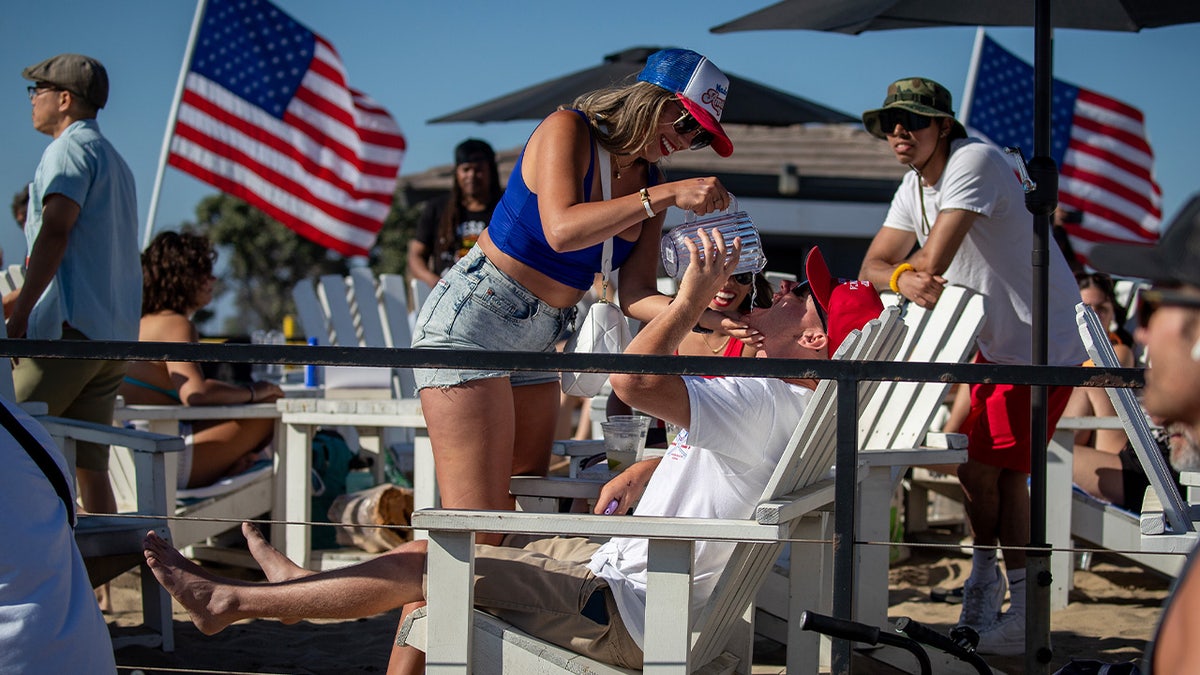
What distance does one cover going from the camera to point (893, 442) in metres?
3.86

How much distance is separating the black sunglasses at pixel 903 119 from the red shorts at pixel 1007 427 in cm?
92

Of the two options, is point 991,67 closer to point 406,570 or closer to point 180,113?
point 180,113

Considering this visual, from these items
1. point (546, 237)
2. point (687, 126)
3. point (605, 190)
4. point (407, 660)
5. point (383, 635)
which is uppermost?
point (687, 126)

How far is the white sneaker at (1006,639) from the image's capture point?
3.87 meters

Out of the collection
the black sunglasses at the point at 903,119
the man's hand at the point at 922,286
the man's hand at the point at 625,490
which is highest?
the black sunglasses at the point at 903,119

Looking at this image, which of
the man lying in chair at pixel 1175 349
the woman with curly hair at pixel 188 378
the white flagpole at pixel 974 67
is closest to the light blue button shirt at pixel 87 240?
the woman with curly hair at pixel 188 378

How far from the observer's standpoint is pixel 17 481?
6.19ft

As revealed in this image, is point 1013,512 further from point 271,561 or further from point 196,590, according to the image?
point 196,590

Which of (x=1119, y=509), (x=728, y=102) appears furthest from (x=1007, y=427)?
(x=728, y=102)

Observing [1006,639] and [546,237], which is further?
[1006,639]

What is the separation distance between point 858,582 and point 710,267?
156cm

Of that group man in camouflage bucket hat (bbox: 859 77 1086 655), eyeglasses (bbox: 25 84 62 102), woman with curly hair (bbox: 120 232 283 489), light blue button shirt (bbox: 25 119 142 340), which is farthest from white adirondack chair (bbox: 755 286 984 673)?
eyeglasses (bbox: 25 84 62 102)

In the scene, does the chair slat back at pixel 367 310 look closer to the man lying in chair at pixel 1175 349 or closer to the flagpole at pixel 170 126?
the flagpole at pixel 170 126

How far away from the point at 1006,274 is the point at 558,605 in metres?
2.24
